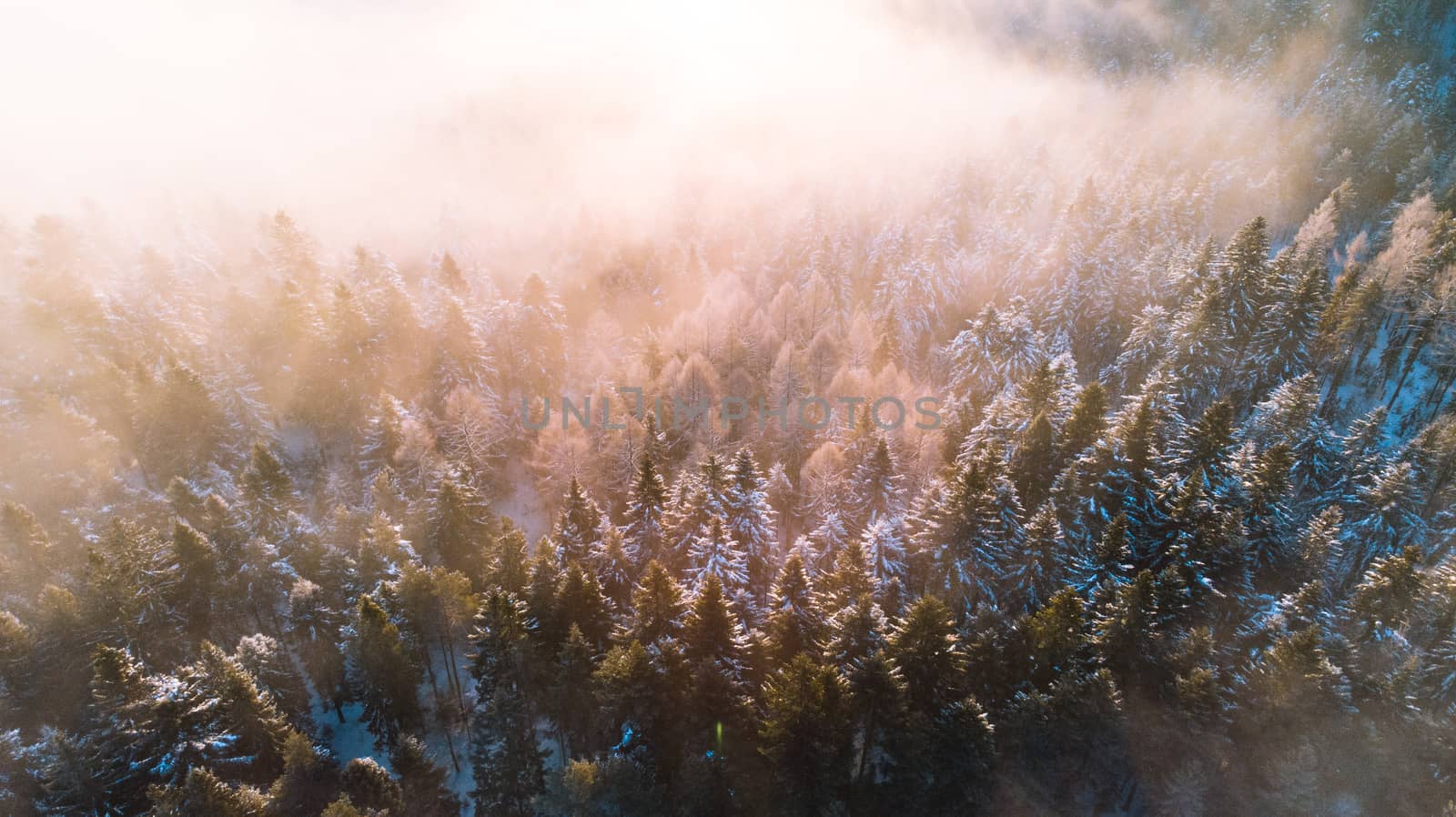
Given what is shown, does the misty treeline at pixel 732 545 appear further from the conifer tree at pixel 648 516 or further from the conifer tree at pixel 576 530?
the conifer tree at pixel 648 516

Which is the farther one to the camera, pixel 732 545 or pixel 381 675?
pixel 732 545

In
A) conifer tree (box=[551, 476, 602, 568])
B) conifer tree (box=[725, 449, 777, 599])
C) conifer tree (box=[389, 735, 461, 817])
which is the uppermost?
conifer tree (box=[725, 449, 777, 599])

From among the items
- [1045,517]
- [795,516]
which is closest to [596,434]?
[795,516]

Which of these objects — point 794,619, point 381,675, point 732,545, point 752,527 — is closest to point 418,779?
point 381,675

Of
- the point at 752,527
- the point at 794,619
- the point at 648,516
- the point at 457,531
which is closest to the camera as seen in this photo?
the point at 794,619

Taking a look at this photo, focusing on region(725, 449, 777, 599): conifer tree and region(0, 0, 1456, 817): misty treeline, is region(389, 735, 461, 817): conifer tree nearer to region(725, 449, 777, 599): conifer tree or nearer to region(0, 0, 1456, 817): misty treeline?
region(0, 0, 1456, 817): misty treeline

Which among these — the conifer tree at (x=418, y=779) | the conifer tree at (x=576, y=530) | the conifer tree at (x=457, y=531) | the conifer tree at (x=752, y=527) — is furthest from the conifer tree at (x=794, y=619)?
the conifer tree at (x=457, y=531)

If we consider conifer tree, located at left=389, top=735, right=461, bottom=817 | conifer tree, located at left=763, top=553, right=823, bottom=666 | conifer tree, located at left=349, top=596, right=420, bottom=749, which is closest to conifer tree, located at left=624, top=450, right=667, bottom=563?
conifer tree, located at left=763, top=553, right=823, bottom=666

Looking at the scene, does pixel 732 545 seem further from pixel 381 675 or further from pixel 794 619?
pixel 381 675
